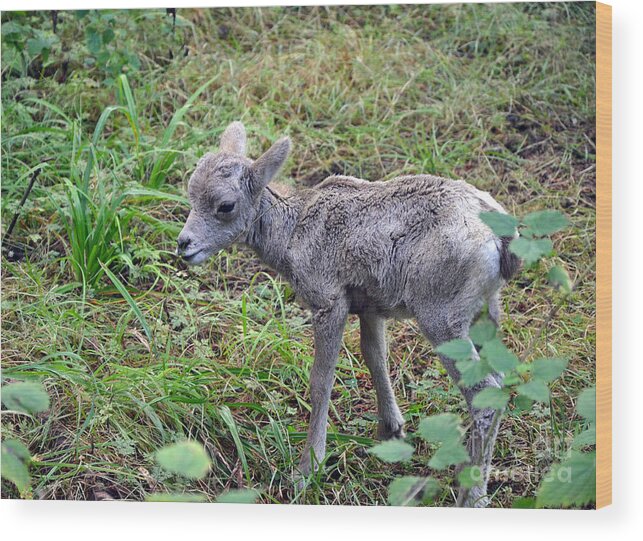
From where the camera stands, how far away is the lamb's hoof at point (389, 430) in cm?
576

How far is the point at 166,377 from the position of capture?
598cm

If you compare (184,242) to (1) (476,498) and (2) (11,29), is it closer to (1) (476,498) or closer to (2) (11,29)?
(2) (11,29)

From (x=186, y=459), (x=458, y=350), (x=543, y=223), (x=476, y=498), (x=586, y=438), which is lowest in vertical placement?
(x=476, y=498)

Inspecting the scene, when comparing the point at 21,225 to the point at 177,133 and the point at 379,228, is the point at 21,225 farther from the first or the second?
the point at 379,228

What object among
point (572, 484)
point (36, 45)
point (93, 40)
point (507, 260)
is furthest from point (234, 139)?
point (572, 484)

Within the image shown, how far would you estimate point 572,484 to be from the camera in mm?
5004

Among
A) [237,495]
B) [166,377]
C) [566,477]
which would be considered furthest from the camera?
[166,377]

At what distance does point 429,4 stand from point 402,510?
2.93m

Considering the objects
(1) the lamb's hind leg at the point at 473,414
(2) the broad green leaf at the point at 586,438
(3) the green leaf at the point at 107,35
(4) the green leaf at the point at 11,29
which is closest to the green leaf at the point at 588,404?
(2) the broad green leaf at the point at 586,438

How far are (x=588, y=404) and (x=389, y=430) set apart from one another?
112cm

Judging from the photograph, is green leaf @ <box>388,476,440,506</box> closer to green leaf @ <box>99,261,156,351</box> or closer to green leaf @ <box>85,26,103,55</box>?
green leaf @ <box>99,261,156,351</box>

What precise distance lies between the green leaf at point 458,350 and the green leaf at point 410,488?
0.55 m

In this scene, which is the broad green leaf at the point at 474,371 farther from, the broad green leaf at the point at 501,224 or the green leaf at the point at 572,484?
the green leaf at the point at 572,484

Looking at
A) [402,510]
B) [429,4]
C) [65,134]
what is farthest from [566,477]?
[65,134]
